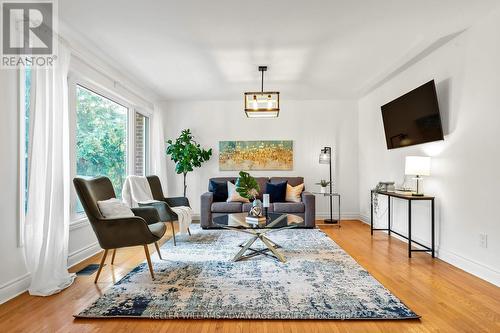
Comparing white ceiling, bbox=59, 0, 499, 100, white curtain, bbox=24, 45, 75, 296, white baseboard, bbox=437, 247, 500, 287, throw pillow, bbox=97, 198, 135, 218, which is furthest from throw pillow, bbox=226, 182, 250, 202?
white baseboard, bbox=437, 247, 500, 287

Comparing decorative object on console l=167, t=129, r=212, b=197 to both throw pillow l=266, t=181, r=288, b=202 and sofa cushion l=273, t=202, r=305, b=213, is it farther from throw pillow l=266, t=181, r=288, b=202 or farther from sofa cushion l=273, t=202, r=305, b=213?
sofa cushion l=273, t=202, r=305, b=213

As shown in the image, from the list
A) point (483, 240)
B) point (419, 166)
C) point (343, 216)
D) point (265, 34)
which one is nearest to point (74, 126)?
point (265, 34)

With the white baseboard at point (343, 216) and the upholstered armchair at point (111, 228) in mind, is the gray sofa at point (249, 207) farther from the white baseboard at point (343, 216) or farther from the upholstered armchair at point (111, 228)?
the upholstered armchair at point (111, 228)

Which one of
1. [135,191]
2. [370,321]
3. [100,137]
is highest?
[100,137]

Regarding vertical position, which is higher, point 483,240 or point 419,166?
point 419,166

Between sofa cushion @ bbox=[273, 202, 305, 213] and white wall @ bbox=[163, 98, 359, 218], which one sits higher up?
white wall @ bbox=[163, 98, 359, 218]

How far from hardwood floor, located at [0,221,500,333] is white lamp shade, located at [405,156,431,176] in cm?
103

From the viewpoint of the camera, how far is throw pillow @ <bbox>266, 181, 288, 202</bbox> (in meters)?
5.50

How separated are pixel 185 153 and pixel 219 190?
97cm

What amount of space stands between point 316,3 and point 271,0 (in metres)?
0.39

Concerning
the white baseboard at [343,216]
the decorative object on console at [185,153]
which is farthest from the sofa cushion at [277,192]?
the decorative object on console at [185,153]

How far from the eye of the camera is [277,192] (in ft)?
18.1

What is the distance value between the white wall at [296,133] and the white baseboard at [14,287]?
12.4 ft

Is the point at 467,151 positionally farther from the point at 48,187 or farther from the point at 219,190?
the point at 48,187
